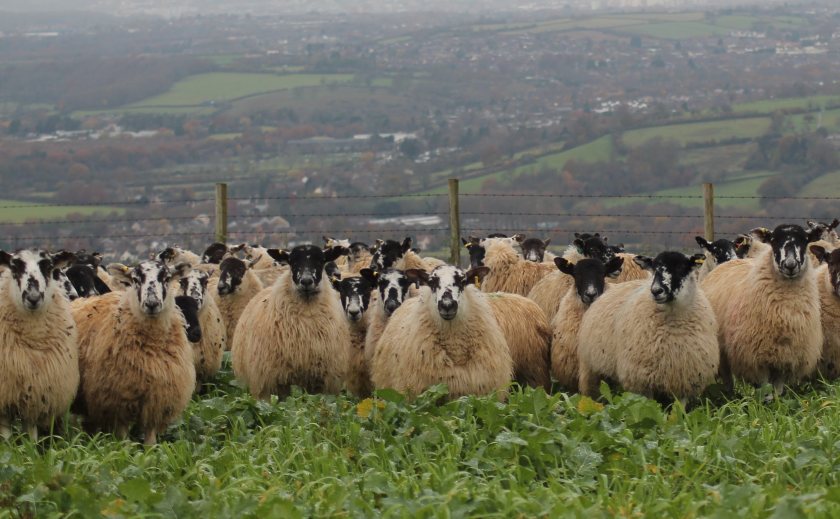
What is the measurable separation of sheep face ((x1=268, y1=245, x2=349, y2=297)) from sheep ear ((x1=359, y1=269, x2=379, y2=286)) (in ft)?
2.02

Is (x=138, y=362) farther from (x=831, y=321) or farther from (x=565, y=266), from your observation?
(x=831, y=321)

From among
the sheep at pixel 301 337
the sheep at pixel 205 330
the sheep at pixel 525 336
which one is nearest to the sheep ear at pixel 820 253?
the sheep at pixel 525 336

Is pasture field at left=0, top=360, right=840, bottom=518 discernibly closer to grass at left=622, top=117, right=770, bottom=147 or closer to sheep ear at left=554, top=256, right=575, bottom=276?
sheep ear at left=554, top=256, right=575, bottom=276

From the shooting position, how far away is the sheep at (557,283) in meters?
12.9

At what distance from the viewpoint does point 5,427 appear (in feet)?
29.6

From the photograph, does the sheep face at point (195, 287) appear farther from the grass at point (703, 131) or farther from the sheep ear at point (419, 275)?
the grass at point (703, 131)

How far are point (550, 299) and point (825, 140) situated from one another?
28693 mm

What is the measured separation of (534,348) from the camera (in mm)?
11617

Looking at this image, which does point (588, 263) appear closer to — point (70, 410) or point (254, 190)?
point (70, 410)

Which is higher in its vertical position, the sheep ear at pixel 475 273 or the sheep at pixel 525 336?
the sheep ear at pixel 475 273

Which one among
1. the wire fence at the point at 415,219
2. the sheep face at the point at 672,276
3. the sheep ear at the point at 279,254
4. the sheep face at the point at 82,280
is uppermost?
the sheep ear at the point at 279,254

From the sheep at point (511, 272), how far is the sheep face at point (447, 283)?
3566 millimetres

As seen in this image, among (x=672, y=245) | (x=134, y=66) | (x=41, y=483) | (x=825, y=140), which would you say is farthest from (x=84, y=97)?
(x=41, y=483)

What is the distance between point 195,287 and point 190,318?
0.87 meters
